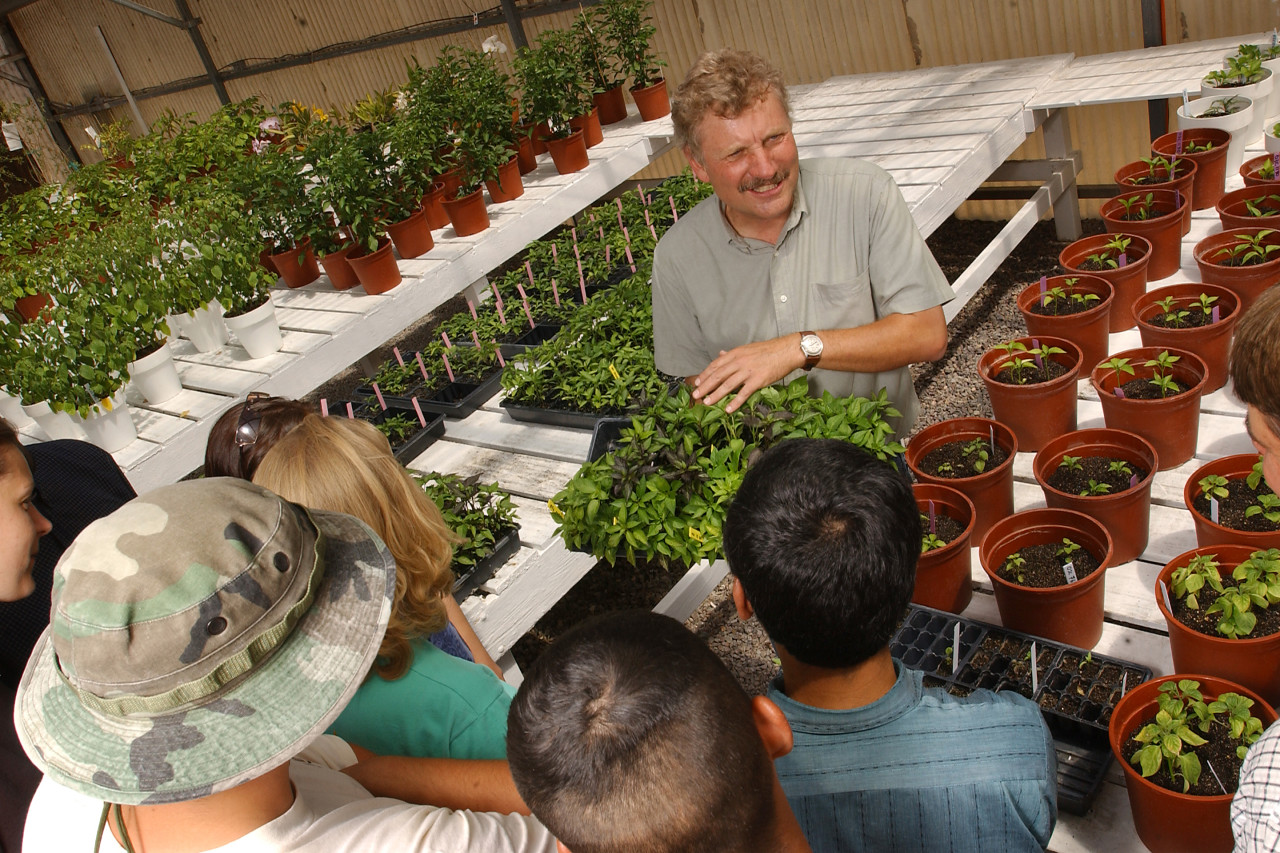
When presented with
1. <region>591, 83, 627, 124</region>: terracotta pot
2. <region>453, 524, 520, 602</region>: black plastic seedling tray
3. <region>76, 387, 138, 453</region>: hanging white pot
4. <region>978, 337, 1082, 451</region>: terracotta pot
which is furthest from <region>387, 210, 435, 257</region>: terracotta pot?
<region>978, 337, 1082, 451</region>: terracotta pot

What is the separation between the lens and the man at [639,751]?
0.90 metres

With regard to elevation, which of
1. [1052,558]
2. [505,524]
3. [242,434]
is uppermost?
[242,434]

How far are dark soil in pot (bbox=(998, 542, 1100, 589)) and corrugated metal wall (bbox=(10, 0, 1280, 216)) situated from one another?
3.65 m

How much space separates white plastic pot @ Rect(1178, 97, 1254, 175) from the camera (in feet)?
10.5

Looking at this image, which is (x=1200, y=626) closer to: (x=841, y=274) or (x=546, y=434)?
(x=841, y=274)

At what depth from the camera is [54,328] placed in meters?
2.78

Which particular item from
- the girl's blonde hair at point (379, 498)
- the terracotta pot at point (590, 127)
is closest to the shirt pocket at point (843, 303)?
the girl's blonde hair at point (379, 498)

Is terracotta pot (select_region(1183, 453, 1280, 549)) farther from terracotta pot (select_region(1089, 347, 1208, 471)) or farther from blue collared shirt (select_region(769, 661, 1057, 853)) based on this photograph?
blue collared shirt (select_region(769, 661, 1057, 853))

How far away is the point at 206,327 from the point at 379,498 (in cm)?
233

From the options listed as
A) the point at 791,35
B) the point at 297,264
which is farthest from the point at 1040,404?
the point at 791,35

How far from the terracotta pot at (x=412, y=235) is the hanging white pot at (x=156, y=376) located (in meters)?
1.07

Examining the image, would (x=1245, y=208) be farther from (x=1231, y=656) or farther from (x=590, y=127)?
(x=590, y=127)

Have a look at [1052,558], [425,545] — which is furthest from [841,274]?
[425,545]

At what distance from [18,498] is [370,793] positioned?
0.84m
